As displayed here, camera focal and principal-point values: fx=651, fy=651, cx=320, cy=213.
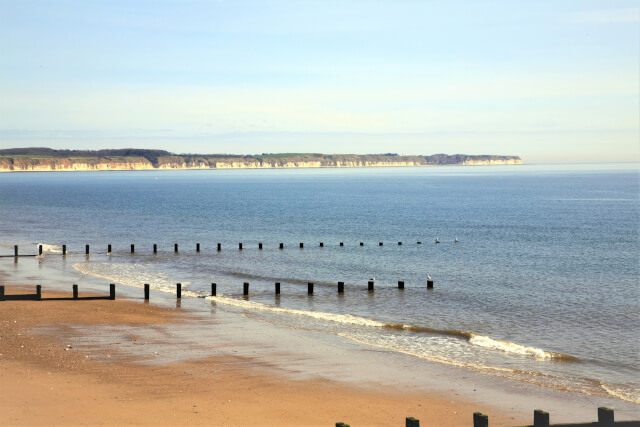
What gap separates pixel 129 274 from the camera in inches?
1715

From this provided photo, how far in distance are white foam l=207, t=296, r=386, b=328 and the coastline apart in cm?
367

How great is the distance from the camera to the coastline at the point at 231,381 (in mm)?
16594

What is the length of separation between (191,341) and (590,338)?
16.7 metres

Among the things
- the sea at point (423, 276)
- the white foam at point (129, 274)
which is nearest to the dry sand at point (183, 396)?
the sea at point (423, 276)

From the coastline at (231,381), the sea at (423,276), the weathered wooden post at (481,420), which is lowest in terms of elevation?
the sea at (423,276)

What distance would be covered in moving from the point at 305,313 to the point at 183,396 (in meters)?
14.4

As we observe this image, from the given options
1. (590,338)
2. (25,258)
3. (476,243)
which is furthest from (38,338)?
(476,243)

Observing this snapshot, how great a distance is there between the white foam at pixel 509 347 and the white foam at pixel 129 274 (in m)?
16.4

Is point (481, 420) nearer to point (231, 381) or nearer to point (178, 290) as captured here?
point (231, 381)

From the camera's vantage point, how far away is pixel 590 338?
27.7m

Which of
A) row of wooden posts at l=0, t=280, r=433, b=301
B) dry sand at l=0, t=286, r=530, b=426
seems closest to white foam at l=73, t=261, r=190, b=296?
row of wooden posts at l=0, t=280, r=433, b=301

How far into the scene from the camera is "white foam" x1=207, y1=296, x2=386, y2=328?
3000 centimetres

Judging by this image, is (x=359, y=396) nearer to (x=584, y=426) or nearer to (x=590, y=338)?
(x=584, y=426)

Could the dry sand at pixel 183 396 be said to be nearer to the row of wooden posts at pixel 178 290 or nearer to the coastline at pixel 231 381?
the coastline at pixel 231 381
